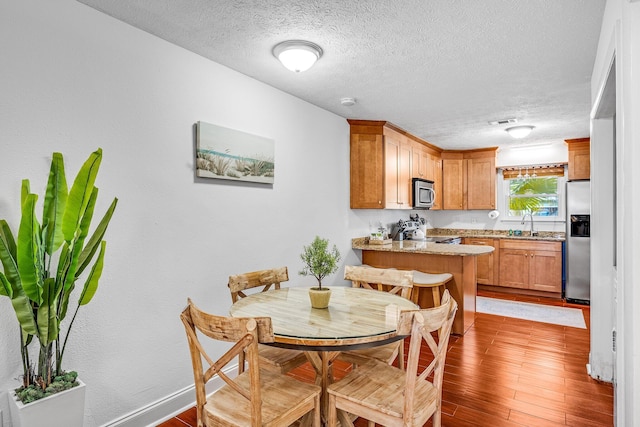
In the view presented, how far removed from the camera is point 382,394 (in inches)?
65.4

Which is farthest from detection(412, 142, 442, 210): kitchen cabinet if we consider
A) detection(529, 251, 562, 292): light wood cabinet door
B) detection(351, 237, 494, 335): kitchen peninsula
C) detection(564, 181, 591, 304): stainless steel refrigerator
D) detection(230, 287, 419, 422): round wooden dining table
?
detection(230, 287, 419, 422): round wooden dining table

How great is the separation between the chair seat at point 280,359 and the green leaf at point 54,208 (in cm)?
116

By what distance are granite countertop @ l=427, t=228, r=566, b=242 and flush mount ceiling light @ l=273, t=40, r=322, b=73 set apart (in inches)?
189

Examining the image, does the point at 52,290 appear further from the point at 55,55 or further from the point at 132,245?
the point at 55,55

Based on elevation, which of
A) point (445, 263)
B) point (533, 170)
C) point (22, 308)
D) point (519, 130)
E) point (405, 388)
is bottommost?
point (405, 388)

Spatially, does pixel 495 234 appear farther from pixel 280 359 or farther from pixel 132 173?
pixel 132 173

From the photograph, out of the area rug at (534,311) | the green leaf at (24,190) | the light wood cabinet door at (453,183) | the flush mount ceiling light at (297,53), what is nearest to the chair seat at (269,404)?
the green leaf at (24,190)

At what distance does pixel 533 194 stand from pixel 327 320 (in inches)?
230

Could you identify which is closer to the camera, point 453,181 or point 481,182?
point 481,182

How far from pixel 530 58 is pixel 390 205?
228 cm

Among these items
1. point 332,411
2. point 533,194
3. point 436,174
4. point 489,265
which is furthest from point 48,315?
point 533,194

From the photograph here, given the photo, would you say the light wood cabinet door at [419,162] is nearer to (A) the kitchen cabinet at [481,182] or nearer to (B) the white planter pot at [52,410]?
(A) the kitchen cabinet at [481,182]

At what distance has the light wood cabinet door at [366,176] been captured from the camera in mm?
4336

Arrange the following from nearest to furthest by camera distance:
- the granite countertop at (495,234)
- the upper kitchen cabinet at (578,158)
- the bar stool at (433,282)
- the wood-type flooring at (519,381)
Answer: the wood-type flooring at (519,381) < the bar stool at (433,282) < the upper kitchen cabinet at (578,158) < the granite countertop at (495,234)
